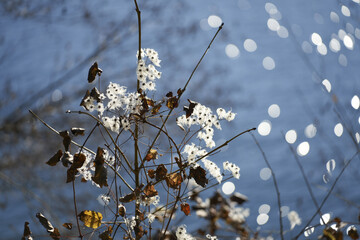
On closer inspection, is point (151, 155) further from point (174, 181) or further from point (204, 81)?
point (204, 81)

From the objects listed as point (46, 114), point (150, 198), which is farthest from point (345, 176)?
point (150, 198)

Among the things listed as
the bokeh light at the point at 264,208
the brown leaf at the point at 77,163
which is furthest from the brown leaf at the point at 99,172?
the bokeh light at the point at 264,208

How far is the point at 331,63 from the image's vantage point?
390 centimetres

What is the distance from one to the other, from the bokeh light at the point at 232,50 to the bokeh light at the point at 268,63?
295 mm

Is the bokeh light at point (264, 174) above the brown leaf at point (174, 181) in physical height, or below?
above

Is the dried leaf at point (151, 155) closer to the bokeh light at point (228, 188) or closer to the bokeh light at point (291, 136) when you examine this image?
the bokeh light at point (228, 188)

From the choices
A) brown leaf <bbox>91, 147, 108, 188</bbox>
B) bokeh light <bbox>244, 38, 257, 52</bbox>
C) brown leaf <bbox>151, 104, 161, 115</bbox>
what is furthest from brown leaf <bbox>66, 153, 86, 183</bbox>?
bokeh light <bbox>244, 38, 257, 52</bbox>

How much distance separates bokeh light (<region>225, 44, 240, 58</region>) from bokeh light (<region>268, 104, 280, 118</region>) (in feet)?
1.97

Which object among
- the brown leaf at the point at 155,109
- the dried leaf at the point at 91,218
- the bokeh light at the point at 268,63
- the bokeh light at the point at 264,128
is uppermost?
the bokeh light at the point at 268,63

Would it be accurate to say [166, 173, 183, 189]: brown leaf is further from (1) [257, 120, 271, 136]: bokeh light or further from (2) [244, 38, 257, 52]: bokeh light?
(2) [244, 38, 257, 52]: bokeh light

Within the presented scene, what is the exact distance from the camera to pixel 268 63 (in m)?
4.06

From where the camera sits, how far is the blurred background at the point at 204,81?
270 centimetres

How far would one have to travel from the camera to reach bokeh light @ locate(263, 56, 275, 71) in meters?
4.05

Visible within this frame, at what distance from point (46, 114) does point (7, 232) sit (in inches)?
32.7
